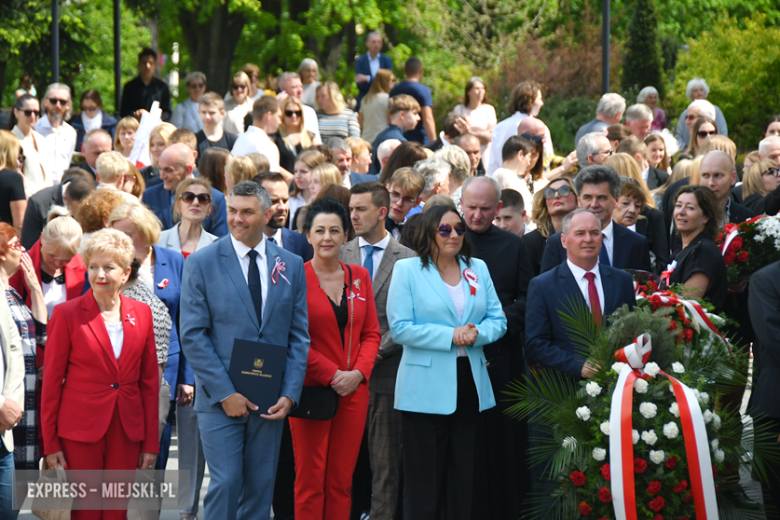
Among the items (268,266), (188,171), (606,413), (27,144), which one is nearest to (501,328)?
(606,413)

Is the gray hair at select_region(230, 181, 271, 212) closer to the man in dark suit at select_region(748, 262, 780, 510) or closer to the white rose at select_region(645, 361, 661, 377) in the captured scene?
the white rose at select_region(645, 361, 661, 377)

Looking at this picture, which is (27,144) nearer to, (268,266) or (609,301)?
(268,266)

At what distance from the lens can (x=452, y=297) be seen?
6.24 meters

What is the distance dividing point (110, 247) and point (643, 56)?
21.2 m

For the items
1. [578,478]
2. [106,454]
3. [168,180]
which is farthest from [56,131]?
[578,478]

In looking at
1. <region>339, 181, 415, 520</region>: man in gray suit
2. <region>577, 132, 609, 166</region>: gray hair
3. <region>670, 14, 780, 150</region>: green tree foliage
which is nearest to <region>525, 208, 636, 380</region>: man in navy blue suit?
<region>339, 181, 415, 520</region>: man in gray suit

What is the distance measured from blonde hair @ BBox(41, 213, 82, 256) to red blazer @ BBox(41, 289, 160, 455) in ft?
3.52

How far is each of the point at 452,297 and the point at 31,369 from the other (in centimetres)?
276

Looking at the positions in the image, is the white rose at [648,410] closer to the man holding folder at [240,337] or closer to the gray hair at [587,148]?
the man holding folder at [240,337]

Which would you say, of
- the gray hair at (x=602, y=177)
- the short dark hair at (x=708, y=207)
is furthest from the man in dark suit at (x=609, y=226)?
the short dark hair at (x=708, y=207)

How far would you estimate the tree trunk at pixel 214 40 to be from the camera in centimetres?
2306

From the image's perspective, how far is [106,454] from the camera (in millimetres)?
5820

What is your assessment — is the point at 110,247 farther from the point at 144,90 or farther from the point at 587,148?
the point at 144,90

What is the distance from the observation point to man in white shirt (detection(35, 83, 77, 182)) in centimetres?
1284
